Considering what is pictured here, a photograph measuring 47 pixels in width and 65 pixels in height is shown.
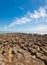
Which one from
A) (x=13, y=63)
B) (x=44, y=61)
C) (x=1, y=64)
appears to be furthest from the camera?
(x=44, y=61)

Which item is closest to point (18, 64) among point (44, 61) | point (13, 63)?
point (13, 63)

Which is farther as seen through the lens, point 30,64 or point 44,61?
point 44,61

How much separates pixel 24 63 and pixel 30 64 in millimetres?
2175

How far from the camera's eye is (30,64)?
42.0 metres

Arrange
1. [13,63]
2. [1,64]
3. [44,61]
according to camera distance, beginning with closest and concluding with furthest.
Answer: [1,64] → [13,63] → [44,61]

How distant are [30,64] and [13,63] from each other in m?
6.00

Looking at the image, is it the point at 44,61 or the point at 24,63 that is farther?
the point at 44,61

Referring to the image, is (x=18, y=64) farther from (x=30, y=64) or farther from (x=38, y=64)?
(x=38, y=64)

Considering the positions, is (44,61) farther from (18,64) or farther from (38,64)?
(18,64)

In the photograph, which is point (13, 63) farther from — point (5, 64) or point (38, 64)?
point (38, 64)

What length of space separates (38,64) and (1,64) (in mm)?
12948

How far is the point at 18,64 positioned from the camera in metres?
40.7

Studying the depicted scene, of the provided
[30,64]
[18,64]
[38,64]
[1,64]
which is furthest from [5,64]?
[38,64]

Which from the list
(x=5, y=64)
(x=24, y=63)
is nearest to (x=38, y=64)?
(x=24, y=63)
